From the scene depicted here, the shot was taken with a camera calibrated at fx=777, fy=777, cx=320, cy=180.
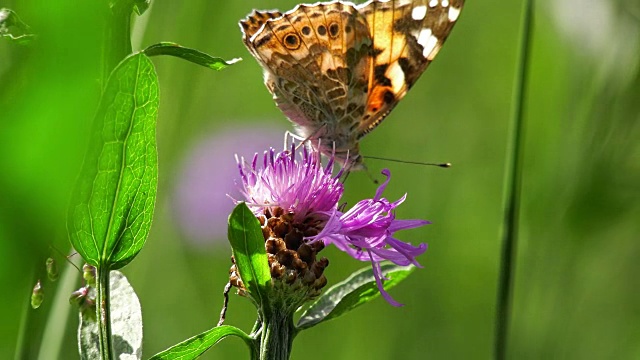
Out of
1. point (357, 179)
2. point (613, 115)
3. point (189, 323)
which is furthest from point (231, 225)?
point (357, 179)

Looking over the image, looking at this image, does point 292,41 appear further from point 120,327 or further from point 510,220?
point 120,327

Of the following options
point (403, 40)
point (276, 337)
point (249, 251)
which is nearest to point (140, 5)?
point (249, 251)

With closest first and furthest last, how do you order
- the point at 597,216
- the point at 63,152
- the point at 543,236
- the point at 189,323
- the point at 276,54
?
the point at 63,152 < the point at 276,54 < the point at 597,216 < the point at 543,236 < the point at 189,323

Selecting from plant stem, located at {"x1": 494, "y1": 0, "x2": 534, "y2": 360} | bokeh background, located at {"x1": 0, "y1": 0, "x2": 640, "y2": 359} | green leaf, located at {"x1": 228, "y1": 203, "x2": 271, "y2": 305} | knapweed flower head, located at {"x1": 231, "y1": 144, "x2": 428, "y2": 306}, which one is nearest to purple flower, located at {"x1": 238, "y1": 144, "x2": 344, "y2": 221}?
knapweed flower head, located at {"x1": 231, "y1": 144, "x2": 428, "y2": 306}

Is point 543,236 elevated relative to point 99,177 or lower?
lower

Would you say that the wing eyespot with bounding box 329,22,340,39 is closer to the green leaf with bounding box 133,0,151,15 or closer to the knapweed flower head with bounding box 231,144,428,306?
the knapweed flower head with bounding box 231,144,428,306

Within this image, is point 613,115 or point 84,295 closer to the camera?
point 84,295

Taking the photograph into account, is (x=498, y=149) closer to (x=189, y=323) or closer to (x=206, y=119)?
(x=206, y=119)
